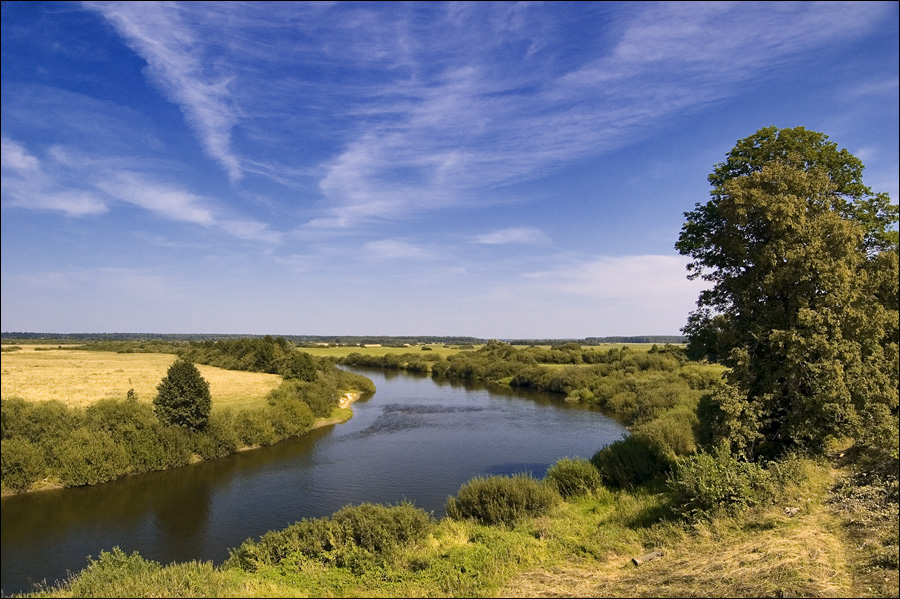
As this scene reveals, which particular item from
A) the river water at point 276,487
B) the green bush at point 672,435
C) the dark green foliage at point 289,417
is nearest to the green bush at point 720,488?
the green bush at point 672,435

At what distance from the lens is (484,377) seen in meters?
86.9

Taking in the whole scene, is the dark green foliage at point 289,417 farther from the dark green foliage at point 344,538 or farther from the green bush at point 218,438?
the dark green foliage at point 344,538

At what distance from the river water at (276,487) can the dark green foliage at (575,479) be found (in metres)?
5.32

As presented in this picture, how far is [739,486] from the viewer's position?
11.1 meters

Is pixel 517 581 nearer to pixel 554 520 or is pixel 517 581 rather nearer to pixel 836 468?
pixel 554 520

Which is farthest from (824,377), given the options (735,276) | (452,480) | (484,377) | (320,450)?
(484,377)

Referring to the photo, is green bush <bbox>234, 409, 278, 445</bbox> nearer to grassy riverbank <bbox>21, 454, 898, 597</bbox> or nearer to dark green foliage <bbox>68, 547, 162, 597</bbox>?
grassy riverbank <bbox>21, 454, 898, 597</bbox>

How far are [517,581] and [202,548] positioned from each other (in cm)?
1646

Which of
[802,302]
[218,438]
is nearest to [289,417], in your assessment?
[218,438]

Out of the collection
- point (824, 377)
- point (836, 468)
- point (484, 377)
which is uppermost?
point (824, 377)

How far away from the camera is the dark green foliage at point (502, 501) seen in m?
15.2

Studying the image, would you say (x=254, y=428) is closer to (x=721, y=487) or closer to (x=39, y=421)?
(x=39, y=421)

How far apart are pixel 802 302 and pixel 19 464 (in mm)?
35189

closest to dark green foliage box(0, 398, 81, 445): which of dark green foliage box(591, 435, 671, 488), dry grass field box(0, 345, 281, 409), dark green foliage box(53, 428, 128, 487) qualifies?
dark green foliage box(53, 428, 128, 487)
